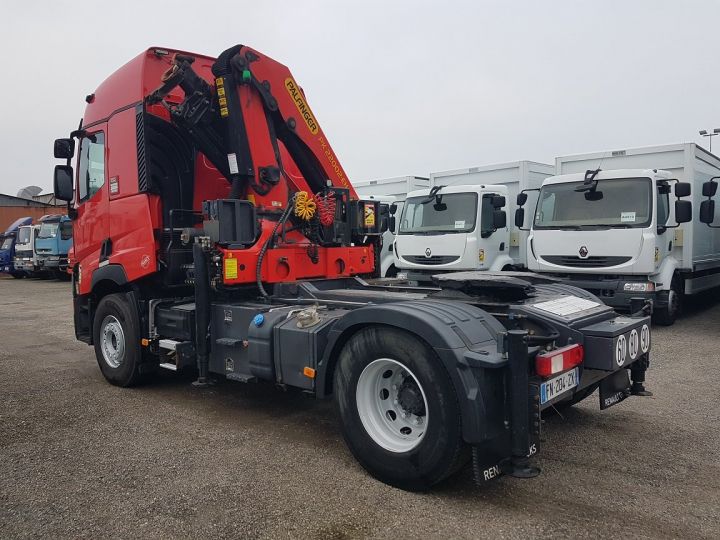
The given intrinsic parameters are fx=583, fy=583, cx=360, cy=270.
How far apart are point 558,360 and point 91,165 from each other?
5446 millimetres

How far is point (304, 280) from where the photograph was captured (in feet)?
18.2

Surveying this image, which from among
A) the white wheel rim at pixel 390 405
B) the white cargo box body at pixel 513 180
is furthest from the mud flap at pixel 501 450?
the white cargo box body at pixel 513 180

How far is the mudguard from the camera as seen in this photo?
3086mm

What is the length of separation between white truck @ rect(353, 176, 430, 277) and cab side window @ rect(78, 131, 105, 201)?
24.9 feet

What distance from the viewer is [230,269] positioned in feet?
16.3

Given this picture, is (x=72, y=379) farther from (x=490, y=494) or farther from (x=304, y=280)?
(x=490, y=494)

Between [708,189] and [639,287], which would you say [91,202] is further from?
[708,189]

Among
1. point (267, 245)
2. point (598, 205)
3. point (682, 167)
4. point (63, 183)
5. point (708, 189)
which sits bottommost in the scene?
point (267, 245)

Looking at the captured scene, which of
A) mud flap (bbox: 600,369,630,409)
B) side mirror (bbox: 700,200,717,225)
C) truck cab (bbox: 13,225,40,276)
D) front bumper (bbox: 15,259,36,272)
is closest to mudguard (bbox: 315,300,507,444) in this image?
mud flap (bbox: 600,369,630,409)

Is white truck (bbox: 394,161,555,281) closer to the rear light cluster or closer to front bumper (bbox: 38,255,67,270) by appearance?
the rear light cluster

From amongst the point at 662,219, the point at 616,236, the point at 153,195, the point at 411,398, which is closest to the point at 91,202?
the point at 153,195

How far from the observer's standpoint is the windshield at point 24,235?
25938mm

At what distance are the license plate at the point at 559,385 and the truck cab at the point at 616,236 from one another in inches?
233

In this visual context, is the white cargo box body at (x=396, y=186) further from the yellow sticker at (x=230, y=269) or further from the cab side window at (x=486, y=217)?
the yellow sticker at (x=230, y=269)
